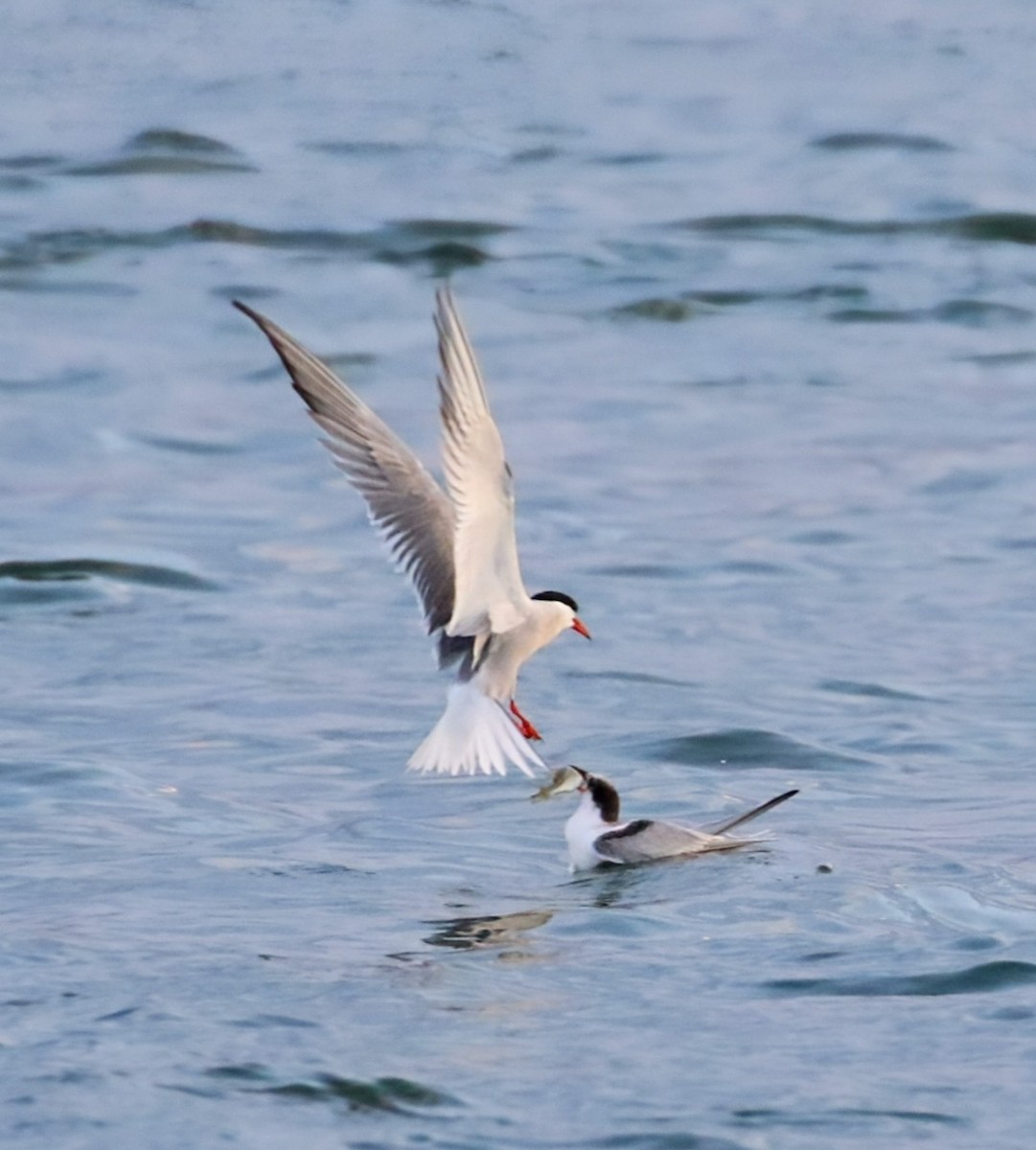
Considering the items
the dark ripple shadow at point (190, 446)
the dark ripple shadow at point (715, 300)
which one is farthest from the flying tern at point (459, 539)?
the dark ripple shadow at point (715, 300)

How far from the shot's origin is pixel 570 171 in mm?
19688

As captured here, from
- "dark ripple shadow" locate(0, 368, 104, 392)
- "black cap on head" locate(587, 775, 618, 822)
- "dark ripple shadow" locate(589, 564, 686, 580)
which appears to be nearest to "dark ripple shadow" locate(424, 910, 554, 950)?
"black cap on head" locate(587, 775, 618, 822)

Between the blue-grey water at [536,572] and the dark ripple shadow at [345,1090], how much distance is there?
1cm

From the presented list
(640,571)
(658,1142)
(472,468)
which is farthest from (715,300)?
(658,1142)

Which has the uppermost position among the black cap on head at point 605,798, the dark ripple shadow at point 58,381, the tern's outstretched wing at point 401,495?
the tern's outstretched wing at point 401,495

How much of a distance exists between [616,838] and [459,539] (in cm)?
104

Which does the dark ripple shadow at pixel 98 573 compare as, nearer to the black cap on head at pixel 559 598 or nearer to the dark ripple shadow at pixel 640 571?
the dark ripple shadow at pixel 640 571

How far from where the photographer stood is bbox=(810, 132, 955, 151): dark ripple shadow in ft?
66.6

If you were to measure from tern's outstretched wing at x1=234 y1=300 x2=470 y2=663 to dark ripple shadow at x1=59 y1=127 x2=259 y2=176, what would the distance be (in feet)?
35.3

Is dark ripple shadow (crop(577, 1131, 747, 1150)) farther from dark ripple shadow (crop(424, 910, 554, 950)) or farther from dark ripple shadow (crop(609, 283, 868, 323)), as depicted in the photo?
dark ripple shadow (crop(609, 283, 868, 323))

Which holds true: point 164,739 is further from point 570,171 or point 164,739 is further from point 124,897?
point 570,171

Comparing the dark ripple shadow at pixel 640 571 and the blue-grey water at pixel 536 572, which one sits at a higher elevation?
the blue-grey water at pixel 536 572

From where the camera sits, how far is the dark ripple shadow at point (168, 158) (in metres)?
19.1

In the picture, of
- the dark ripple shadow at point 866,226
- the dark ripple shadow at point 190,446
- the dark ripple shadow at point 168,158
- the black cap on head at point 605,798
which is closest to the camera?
the black cap on head at point 605,798
